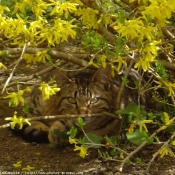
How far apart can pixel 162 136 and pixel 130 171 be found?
457mm

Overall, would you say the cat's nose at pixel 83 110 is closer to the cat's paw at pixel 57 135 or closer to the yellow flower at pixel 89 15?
the cat's paw at pixel 57 135

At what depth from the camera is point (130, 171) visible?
2.62m

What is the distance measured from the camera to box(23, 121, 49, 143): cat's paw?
3.08 meters

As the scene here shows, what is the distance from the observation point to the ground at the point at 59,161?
8.64ft

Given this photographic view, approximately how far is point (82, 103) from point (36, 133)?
15.3 inches

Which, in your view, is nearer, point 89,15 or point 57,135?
point 89,15

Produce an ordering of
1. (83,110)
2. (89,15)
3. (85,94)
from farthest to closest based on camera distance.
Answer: (85,94) < (83,110) < (89,15)

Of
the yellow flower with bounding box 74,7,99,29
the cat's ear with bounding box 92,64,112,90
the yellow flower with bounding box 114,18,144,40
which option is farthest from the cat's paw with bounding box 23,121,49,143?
the yellow flower with bounding box 114,18,144,40

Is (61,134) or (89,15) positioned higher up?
(89,15)

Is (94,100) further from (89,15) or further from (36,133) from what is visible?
(89,15)

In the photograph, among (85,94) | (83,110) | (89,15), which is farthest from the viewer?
(85,94)

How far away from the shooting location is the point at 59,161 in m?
2.78

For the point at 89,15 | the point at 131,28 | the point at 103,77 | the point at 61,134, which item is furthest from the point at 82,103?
the point at 131,28

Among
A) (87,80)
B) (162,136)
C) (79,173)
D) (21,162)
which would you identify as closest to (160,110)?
(162,136)
